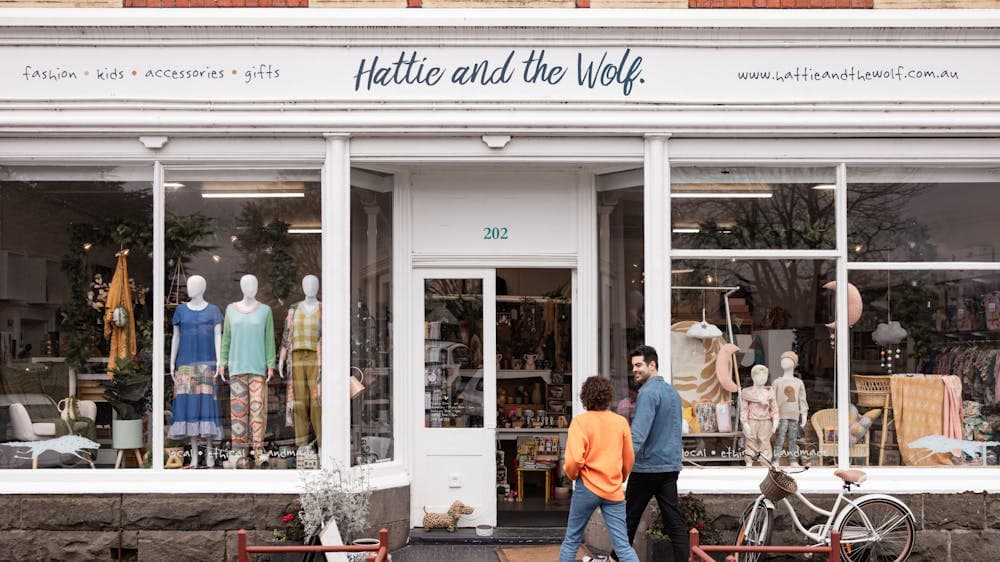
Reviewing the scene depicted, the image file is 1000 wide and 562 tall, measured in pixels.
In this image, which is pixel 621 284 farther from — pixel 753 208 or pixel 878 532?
pixel 878 532

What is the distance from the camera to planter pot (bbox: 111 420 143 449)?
9.62m

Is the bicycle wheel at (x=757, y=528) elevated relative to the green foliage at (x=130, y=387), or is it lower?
lower

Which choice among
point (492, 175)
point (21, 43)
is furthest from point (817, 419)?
point (21, 43)

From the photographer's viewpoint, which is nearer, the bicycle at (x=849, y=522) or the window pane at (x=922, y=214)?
the bicycle at (x=849, y=522)

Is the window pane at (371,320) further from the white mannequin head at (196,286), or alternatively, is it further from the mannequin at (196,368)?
the white mannequin head at (196,286)

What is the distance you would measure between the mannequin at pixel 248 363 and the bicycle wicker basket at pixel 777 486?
4538 mm

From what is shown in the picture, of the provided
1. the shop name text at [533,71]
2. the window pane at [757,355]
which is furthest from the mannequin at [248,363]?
the window pane at [757,355]

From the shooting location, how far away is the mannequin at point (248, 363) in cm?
969

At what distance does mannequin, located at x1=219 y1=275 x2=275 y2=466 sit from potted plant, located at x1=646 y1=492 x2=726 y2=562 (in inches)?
144

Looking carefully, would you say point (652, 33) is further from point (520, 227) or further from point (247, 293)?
point (247, 293)

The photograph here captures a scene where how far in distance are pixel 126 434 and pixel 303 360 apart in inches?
69.1

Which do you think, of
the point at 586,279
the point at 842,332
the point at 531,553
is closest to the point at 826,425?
the point at 842,332

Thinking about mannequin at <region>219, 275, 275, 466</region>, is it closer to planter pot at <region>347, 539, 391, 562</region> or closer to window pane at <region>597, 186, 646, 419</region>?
planter pot at <region>347, 539, 391, 562</region>

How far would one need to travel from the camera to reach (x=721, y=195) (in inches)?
384
